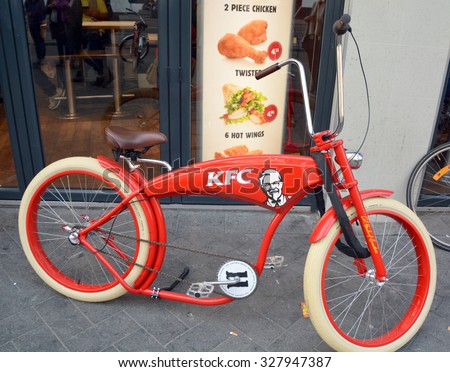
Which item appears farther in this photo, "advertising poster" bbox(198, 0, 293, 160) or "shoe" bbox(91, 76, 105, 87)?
"shoe" bbox(91, 76, 105, 87)

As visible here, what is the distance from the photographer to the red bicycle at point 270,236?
2.55m

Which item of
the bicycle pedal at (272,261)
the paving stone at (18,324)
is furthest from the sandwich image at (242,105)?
the paving stone at (18,324)

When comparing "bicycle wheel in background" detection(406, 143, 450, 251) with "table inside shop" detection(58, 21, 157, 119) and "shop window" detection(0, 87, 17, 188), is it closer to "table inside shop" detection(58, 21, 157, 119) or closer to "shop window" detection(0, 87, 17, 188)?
"table inside shop" detection(58, 21, 157, 119)

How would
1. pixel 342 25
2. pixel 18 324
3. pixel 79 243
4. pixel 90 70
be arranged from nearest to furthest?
pixel 342 25 < pixel 18 324 < pixel 79 243 < pixel 90 70

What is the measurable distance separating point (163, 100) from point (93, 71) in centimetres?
70

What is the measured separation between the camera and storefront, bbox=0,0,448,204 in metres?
3.85

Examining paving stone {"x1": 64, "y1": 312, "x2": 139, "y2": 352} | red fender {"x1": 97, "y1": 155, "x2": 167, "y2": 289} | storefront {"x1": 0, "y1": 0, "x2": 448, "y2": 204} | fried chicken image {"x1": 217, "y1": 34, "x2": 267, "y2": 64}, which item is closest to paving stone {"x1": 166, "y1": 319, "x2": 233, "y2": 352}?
paving stone {"x1": 64, "y1": 312, "x2": 139, "y2": 352}

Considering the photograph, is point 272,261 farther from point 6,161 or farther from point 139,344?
point 6,161

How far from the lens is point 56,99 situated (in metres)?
4.27

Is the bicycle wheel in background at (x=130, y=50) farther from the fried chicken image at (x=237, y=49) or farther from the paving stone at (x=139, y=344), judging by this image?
the paving stone at (x=139, y=344)

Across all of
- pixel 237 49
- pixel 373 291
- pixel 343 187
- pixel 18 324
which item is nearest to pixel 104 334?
pixel 18 324

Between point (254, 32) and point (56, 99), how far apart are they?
6.24 ft

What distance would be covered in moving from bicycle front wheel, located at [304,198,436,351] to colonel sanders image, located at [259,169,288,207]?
0.34 m

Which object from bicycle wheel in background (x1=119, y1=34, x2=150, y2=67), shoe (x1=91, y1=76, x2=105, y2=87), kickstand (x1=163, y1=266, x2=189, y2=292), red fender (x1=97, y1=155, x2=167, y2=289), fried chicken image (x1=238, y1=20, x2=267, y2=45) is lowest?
kickstand (x1=163, y1=266, x2=189, y2=292)
